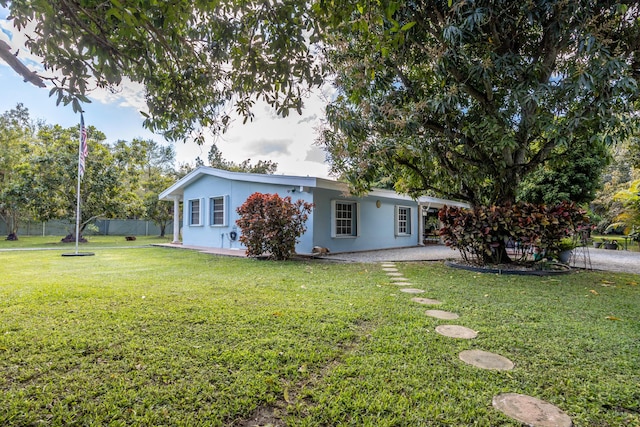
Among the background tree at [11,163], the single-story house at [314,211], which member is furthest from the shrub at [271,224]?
the background tree at [11,163]

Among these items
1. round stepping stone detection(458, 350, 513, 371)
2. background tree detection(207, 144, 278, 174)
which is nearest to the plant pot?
round stepping stone detection(458, 350, 513, 371)

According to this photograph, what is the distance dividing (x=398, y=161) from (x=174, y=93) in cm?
532

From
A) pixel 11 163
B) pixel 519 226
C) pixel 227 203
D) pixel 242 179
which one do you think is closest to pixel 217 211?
pixel 227 203

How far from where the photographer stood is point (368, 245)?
488 inches

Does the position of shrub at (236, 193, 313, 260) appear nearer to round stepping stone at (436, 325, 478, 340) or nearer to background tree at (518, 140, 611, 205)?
round stepping stone at (436, 325, 478, 340)

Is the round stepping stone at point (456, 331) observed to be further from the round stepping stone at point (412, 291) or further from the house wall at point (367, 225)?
the house wall at point (367, 225)

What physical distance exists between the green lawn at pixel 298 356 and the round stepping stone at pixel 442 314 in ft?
0.50

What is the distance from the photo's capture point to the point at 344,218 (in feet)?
37.2

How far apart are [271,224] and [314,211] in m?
1.74

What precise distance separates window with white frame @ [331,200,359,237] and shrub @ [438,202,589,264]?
417 cm

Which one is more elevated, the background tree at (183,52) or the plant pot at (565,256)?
the background tree at (183,52)

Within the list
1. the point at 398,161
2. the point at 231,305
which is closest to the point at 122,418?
the point at 231,305

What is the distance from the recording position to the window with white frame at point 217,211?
12186 millimetres

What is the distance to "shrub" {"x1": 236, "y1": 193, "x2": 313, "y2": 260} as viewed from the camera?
8727 mm
